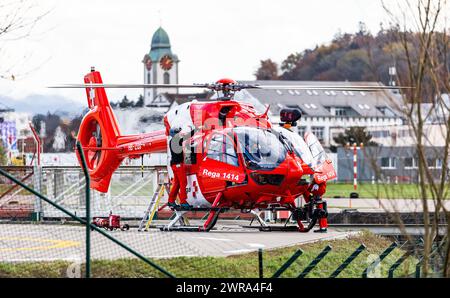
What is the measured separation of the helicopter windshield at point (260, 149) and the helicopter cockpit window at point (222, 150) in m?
0.26

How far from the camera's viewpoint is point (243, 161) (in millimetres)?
21312

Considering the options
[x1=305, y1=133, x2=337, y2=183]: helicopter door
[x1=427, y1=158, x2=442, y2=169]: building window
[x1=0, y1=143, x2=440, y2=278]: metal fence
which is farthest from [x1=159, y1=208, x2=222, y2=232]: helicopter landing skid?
[x1=427, y1=158, x2=442, y2=169]: building window

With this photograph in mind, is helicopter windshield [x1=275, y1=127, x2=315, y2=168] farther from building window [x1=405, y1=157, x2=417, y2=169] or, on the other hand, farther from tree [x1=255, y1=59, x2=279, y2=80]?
tree [x1=255, y1=59, x2=279, y2=80]

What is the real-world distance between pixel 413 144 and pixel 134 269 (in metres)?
5.91

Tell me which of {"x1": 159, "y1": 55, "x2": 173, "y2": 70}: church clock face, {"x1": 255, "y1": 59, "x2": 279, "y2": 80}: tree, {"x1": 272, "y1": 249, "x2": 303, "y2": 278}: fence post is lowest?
{"x1": 272, "y1": 249, "x2": 303, "y2": 278}: fence post

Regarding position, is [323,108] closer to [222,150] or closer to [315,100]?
[315,100]

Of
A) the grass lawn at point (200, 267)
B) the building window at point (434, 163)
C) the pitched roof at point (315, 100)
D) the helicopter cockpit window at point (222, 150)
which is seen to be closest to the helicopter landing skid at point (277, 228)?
the helicopter cockpit window at point (222, 150)

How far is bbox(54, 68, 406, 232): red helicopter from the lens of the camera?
835 inches

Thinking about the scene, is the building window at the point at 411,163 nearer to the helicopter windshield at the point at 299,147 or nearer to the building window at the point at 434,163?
the building window at the point at 434,163

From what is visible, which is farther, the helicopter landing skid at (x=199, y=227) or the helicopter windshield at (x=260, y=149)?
the helicopter landing skid at (x=199, y=227)

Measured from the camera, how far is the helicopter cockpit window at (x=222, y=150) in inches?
846

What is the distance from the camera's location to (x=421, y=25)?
11.4 metres
